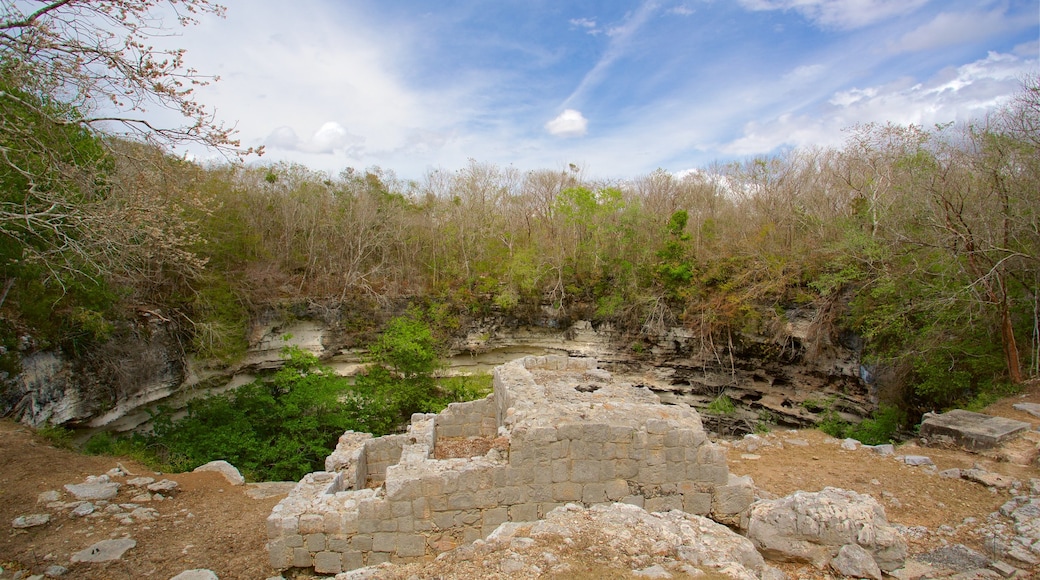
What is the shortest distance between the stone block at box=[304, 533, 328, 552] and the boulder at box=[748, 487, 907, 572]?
5038 mm

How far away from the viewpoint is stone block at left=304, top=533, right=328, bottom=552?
619cm

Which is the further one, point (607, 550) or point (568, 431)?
point (568, 431)

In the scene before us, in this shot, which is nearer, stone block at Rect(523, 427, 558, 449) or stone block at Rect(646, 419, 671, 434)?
stone block at Rect(523, 427, 558, 449)

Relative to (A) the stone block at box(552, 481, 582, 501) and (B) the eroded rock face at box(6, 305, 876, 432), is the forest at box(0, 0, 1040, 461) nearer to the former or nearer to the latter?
(B) the eroded rock face at box(6, 305, 876, 432)

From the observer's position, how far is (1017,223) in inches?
399

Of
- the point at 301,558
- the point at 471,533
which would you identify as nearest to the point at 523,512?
the point at 471,533

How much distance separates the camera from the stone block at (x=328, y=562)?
6214 mm

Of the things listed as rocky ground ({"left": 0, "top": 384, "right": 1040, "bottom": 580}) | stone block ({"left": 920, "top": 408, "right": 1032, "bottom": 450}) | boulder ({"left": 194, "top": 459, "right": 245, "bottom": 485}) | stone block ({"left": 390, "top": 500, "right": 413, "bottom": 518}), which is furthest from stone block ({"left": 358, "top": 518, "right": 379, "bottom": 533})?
stone block ({"left": 920, "top": 408, "right": 1032, "bottom": 450})

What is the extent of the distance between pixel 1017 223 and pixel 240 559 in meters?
15.0

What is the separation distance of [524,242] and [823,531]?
18.6 metres

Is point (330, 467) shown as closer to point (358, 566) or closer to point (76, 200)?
point (358, 566)

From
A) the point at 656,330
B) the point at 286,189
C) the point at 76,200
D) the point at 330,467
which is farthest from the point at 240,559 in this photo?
the point at 286,189

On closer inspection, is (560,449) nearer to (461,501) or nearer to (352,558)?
(461,501)

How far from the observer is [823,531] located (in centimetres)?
532
